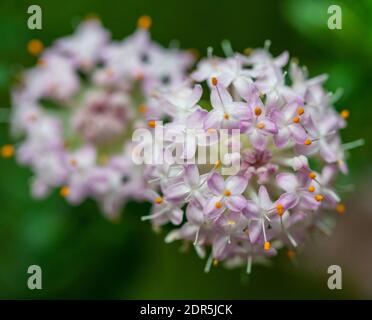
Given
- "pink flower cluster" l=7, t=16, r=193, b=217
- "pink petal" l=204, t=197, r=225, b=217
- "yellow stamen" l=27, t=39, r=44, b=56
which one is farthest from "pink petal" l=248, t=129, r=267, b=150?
"yellow stamen" l=27, t=39, r=44, b=56

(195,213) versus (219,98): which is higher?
(219,98)

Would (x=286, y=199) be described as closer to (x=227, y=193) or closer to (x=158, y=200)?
(x=227, y=193)

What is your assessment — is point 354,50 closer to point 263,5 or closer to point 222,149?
point 263,5

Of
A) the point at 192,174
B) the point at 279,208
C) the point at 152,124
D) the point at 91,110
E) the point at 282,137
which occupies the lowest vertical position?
the point at 279,208

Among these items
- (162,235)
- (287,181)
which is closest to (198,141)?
(287,181)

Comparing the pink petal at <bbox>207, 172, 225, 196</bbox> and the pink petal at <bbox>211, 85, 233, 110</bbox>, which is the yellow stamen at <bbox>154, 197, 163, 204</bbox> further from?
the pink petal at <bbox>211, 85, 233, 110</bbox>

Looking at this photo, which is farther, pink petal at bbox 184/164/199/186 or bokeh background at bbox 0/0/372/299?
bokeh background at bbox 0/0/372/299
